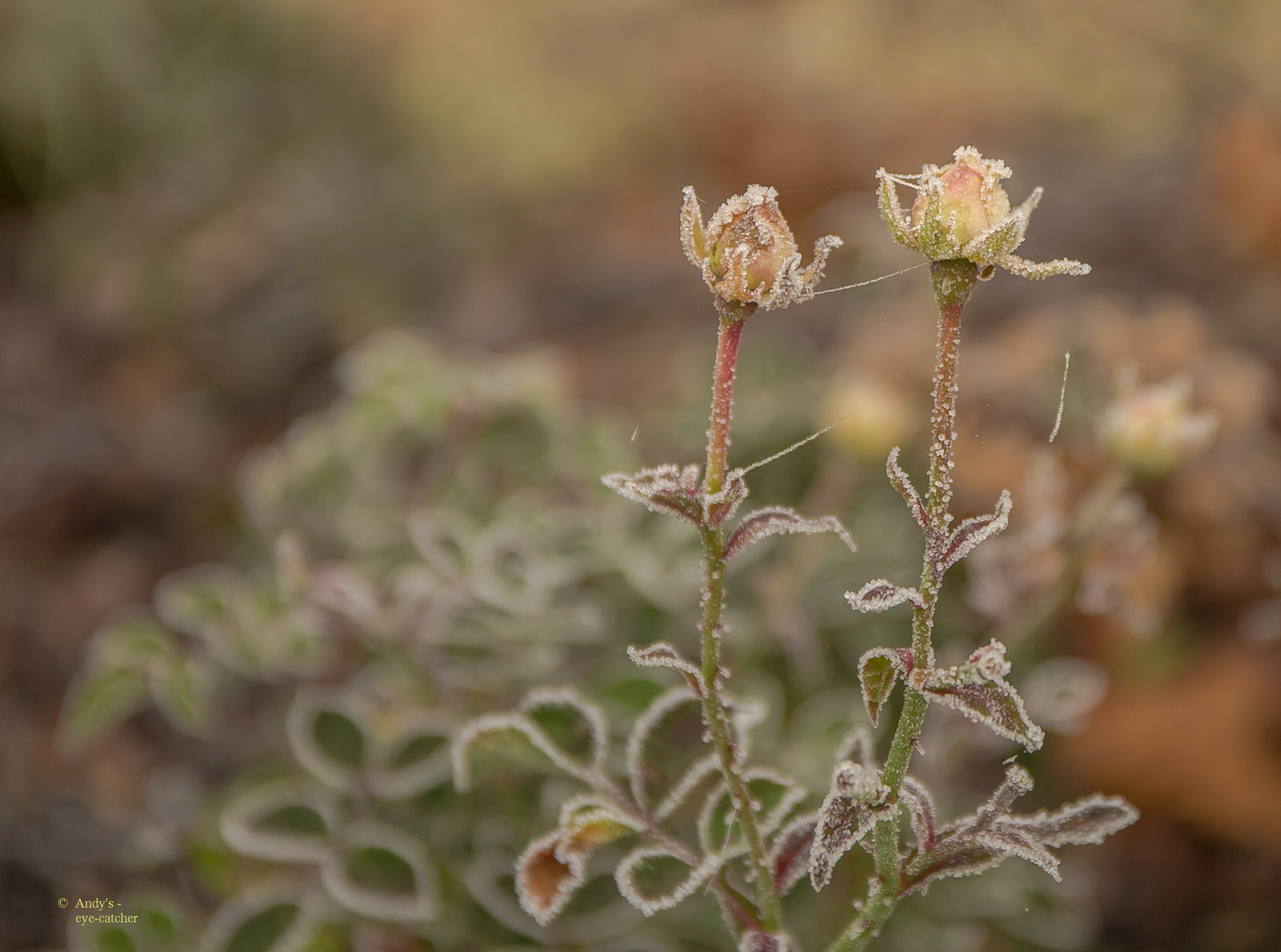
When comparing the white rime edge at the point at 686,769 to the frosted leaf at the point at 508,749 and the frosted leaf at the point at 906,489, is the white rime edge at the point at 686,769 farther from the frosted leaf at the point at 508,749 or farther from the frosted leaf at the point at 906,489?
the frosted leaf at the point at 906,489

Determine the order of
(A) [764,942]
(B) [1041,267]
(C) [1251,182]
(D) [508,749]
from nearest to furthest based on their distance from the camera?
(B) [1041,267]
(A) [764,942]
(D) [508,749]
(C) [1251,182]

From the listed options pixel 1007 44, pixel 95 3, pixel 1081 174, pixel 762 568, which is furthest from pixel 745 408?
pixel 95 3

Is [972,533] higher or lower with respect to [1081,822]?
higher

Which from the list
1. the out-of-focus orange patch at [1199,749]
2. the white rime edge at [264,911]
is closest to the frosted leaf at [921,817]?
the white rime edge at [264,911]

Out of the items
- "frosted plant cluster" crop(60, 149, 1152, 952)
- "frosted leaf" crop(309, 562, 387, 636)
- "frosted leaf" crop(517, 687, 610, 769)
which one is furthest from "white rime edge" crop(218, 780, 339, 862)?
"frosted leaf" crop(517, 687, 610, 769)

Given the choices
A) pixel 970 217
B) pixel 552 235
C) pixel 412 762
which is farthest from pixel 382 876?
pixel 552 235

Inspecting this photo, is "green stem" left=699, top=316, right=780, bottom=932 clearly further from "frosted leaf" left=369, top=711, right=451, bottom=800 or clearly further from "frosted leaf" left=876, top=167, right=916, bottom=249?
"frosted leaf" left=369, top=711, right=451, bottom=800

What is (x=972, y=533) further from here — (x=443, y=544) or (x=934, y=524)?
(x=443, y=544)
